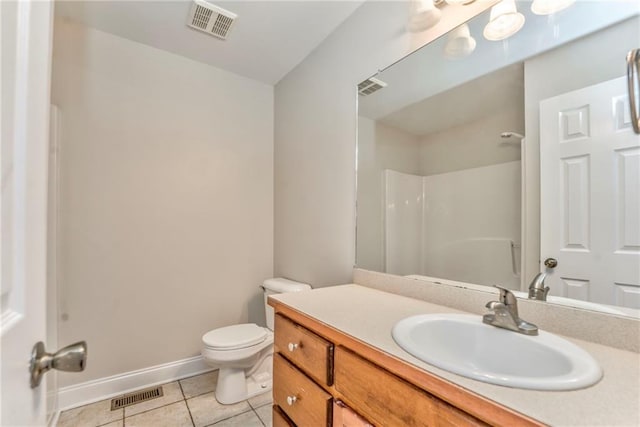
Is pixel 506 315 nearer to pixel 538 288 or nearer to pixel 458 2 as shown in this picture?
pixel 538 288

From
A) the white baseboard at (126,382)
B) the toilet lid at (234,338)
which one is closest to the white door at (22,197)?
the toilet lid at (234,338)

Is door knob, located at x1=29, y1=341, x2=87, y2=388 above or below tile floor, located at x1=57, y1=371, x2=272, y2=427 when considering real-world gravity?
above

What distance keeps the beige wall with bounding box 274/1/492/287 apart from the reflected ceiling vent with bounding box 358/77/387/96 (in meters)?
0.04

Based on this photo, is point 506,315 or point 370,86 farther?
point 370,86

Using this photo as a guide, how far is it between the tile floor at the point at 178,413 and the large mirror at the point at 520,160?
1.15 metres

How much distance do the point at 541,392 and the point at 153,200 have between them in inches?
89.1

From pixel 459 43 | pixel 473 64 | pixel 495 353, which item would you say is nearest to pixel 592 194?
pixel 495 353

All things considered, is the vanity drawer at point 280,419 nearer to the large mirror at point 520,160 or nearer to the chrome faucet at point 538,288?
the large mirror at point 520,160

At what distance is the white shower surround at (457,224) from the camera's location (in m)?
1.08

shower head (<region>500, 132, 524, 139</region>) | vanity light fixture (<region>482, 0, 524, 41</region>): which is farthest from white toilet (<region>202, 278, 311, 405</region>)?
vanity light fixture (<region>482, 0, 524, 41</region>)

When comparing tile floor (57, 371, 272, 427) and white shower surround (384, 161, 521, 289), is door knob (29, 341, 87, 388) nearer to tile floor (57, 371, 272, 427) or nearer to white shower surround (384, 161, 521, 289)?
white shower surround (384, 161, 521, 289)

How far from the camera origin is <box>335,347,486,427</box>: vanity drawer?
61 cm

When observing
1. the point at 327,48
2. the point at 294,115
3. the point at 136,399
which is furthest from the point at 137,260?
the point at 327,48

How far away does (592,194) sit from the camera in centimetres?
86
